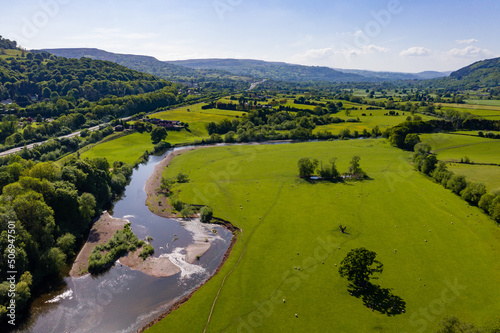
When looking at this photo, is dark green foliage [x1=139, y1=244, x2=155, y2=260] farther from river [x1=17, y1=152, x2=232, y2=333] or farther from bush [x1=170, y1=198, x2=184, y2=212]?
bush [x1=170, y1=198, x2=184, y2=212]

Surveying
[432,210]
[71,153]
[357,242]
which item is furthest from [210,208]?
[71,153]

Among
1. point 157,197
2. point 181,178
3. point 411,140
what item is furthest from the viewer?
point 411,140

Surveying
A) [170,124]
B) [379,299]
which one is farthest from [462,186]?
[170,124]

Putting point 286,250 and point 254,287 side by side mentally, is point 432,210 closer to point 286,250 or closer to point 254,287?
point 286,250

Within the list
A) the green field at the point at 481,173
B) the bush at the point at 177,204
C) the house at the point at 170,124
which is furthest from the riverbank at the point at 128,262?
the house at the point at 170,124

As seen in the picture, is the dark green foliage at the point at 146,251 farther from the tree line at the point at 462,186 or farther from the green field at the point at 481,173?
the green field at the point at 481,173

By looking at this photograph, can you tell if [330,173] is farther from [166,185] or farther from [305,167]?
[166,185]
